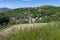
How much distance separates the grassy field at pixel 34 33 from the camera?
5.21 meters

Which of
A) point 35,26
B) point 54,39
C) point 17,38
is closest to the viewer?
point 54,39

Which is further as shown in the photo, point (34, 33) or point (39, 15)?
point (39, 15)

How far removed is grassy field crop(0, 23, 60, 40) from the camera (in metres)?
5.21

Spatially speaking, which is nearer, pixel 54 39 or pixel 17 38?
pixel 54 39

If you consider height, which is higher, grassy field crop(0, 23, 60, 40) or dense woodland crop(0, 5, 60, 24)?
grassy field crop(0, 23, 60, 40)

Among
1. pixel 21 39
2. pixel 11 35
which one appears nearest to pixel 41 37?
pixel 21 39

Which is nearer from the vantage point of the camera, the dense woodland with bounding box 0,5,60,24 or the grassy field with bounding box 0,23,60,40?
the grassy field with bounding box 0,23,60,40

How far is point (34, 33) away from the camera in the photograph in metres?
5.39

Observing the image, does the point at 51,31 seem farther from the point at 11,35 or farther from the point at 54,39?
the point at 11,35

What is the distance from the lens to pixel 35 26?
580 cm

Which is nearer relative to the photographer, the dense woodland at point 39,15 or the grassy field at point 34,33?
the grassy field at point 34,33

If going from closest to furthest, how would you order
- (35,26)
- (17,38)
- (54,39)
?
(54,39) < (17,38) < (35,26)

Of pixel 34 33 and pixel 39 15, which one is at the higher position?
pixel 34 33

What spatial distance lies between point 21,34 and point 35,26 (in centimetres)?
50
